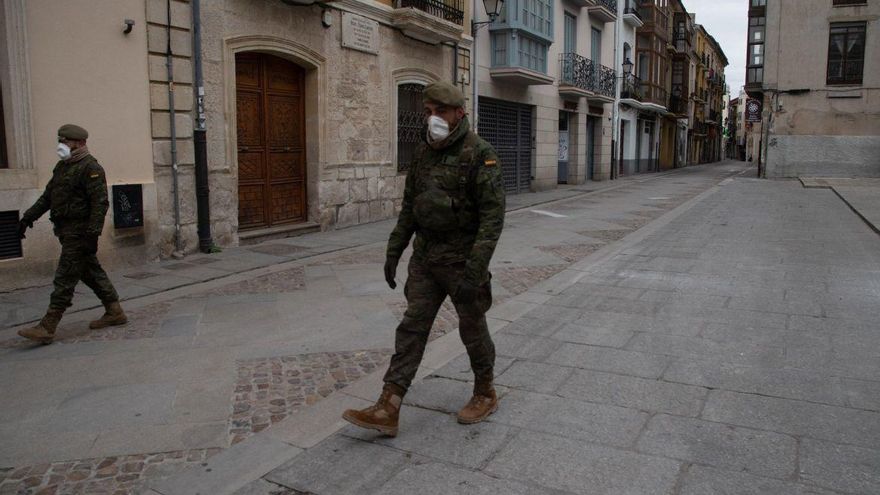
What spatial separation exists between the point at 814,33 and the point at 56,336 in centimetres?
2888

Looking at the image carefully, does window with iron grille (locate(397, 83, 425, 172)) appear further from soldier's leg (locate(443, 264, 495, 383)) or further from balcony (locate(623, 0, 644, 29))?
balcony (locate(623, 0, 644, 29))

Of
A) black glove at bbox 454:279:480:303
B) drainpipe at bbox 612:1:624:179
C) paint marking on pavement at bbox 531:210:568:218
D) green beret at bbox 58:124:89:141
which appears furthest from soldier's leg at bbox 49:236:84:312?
drainpipe at bbox 612:1:624:179

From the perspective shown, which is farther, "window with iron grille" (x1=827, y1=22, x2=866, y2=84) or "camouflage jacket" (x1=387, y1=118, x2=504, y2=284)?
"window with iron grille" (x1=827, y1=22, x2=866, y2=84)

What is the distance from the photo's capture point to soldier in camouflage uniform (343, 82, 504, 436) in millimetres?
3535

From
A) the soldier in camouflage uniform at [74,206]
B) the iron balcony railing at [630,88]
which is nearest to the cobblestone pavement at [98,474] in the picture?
the soldier in camouflage uniform at [74,206]

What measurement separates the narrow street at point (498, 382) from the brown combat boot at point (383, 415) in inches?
4.0

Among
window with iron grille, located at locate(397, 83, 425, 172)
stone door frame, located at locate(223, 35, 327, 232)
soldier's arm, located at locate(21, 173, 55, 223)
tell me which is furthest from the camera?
window with iron grille, located at locate(397, 83, 425, 172)

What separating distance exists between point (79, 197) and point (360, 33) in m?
7.47

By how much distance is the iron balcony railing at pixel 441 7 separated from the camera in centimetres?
1306

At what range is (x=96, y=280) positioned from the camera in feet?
18.6

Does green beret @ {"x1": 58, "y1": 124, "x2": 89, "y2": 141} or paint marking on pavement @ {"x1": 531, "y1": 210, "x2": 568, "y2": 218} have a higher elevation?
green beret @ {"x1": 58, "y1": 124, "x2": 89, "y2": 141}

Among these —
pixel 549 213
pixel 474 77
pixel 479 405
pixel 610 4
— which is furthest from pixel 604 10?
pixel 479 405

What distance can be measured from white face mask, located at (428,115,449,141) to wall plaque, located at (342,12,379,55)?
869 centimetres

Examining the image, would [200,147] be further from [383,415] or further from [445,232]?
[383,415]
